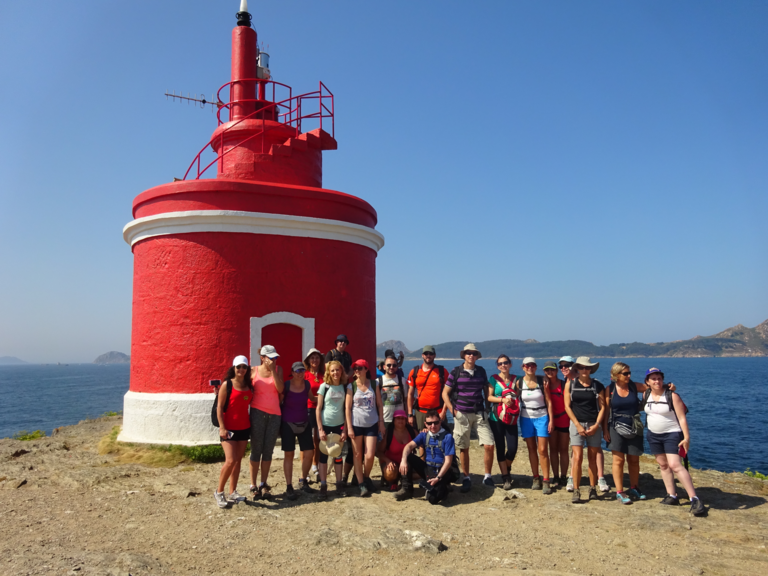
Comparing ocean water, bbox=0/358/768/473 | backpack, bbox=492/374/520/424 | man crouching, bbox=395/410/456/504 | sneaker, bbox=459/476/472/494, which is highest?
backpack, bbox=492/374/520/424

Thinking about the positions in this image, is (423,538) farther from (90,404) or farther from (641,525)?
(90,404)

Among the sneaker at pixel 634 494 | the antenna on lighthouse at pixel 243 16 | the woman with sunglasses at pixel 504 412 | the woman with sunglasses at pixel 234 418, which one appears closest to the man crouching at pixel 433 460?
the woman with sunglasses at pixel 504 412

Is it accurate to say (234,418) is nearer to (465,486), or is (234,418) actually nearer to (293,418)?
(293,418)

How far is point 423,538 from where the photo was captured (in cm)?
477

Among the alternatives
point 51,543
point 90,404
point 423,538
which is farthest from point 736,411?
point 90,404

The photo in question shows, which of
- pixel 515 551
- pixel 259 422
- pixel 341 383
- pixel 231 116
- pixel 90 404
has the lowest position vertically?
pixel 90 404

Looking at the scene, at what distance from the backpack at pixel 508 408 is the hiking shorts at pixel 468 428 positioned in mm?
201

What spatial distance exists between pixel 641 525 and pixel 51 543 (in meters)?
5.51

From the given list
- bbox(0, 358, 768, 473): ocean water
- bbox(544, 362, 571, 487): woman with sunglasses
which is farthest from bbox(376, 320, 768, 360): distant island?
bbox(544, 362, 571, 487): woman with sunglasses

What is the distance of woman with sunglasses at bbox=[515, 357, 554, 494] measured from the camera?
20.3 feet

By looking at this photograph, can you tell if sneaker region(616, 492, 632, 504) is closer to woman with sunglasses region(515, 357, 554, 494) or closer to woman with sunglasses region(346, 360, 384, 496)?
woman with sunglasses region(515, 357, 554, 494)

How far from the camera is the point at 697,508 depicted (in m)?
5.40

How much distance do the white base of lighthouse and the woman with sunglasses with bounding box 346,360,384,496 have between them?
11.0 ft

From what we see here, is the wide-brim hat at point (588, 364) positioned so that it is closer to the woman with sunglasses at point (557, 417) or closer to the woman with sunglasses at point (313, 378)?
the woman with sunglasses at point (557, 417)
